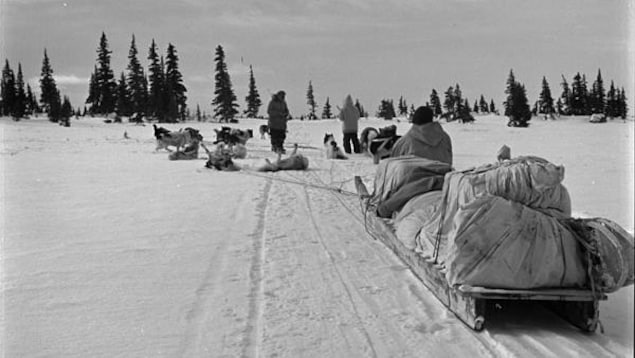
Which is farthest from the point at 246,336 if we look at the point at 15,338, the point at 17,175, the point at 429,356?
the point at 17,175

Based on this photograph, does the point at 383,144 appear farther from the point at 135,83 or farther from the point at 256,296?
the point at 135,83

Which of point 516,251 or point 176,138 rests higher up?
point 176,138

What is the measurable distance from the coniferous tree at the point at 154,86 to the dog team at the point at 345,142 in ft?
106

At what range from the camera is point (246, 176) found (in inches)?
453

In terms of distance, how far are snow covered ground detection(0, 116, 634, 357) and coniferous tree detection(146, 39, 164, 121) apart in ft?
141

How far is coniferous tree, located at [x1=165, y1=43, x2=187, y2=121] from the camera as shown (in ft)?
169

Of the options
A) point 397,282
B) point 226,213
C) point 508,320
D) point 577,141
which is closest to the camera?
point 508,320

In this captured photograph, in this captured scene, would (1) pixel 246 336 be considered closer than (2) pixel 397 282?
Yes

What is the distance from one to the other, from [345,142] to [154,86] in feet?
123

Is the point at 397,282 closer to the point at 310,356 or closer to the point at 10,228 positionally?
the point at 310,356

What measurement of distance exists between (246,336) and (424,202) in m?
2.54

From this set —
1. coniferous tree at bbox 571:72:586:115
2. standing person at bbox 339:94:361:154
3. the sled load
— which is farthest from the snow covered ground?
coniferous tree at bbox 571:72:586:115

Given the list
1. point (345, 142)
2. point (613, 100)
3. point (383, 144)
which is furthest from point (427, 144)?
point (613, 100)

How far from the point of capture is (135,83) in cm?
5241
